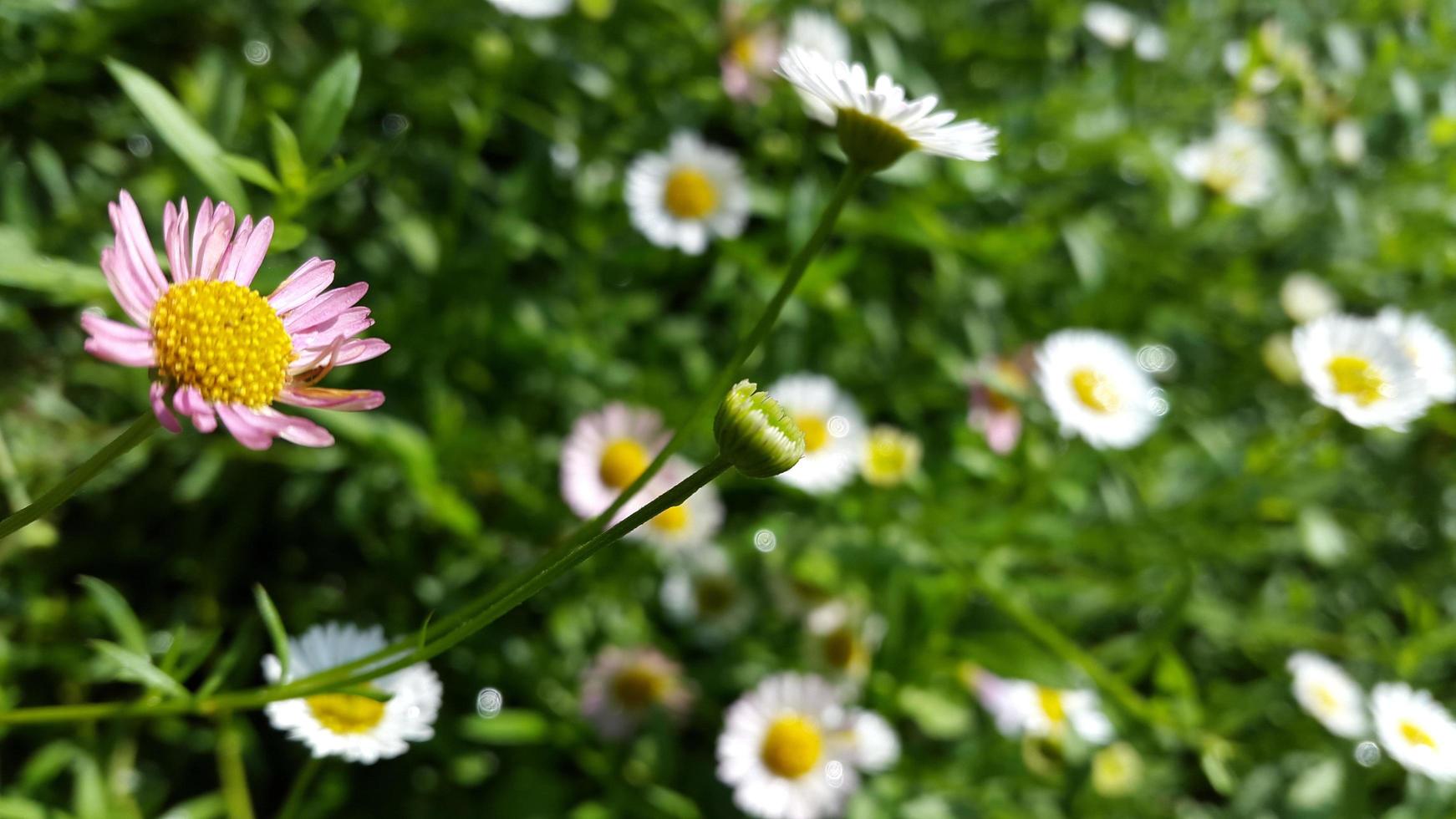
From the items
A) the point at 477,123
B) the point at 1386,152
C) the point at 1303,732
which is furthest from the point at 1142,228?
the point at 477,123

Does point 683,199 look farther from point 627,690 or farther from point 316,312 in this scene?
point 316,312

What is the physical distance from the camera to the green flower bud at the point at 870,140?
2.45ft

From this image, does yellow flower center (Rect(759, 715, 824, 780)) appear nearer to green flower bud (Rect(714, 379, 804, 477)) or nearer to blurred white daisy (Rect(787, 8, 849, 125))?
green flower bud (Rect(714, 379, 804, 477))

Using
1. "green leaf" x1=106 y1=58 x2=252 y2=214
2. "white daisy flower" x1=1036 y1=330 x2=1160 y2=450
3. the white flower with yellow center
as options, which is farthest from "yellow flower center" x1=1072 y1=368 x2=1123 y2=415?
"green leaf" x1=106 y1=58 x2=252 y2=214

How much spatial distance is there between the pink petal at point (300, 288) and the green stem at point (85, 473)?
0.11 meters

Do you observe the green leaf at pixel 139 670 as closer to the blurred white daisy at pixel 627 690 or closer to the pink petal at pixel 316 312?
the pink petal at pixel 316 312

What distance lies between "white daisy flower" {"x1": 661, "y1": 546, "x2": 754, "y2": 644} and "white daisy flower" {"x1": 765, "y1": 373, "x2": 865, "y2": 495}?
16 centimetres

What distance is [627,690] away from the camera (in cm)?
130

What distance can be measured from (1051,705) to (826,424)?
426 mm

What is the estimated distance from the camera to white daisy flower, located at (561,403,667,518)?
1.31 metres

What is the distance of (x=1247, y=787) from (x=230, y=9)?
1.48 metres

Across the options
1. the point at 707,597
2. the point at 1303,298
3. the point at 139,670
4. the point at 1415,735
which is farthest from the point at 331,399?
the point at 1303,298

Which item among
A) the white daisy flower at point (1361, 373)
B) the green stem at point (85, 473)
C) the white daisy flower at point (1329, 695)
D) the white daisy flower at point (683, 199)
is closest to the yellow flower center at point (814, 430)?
the white daisy flower at point (683, 199)

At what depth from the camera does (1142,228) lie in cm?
181
